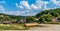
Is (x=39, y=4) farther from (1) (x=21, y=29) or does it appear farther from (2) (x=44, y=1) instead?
(1) (x=21, y=29)

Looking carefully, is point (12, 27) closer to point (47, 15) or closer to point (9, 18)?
point (9, 18)

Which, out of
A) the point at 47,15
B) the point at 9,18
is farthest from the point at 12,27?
the point at 47,15

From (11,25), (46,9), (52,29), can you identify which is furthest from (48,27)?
(11,25)

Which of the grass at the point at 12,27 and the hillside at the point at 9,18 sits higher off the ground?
the hillside at the point at 9,18

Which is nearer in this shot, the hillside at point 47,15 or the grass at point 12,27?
the grass at point 12,27

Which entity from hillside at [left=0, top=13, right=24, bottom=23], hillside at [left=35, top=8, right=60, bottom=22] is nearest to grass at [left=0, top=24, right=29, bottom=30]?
hillside at [left=0, top=13, right=24, bottom=23]

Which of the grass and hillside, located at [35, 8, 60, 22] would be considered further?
hillside, located at [35, 8, 60, 22]

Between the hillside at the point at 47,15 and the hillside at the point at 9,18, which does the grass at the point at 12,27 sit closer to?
the hillside at the point at 9,18

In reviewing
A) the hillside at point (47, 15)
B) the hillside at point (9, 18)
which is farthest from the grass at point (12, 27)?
the hillside at point (47, 15)

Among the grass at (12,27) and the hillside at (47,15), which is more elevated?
the hillside at (47,15)

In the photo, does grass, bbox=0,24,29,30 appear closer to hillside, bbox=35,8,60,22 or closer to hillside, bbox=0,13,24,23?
hillside, bbox=0,13,24,23

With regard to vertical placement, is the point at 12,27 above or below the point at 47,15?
below

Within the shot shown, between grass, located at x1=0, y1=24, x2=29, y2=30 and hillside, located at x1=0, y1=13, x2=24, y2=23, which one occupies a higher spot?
hillside, located at x1=0, y1=13, x2=24, y2=23

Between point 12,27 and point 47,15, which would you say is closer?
point 12,27
